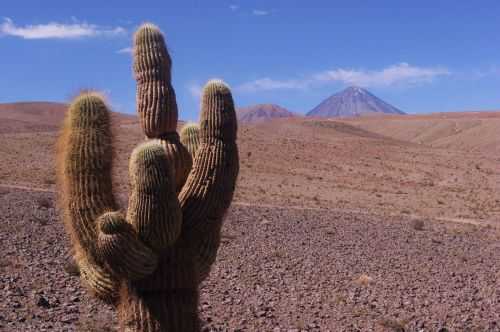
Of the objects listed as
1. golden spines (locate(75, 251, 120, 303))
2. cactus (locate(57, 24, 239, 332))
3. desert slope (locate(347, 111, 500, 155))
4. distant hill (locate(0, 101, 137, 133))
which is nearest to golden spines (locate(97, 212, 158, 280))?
cactus (locate(57, 24, 239, 332))

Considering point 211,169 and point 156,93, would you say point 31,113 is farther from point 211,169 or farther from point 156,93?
point 211,169

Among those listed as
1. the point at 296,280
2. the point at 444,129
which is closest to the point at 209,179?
the point at 296,280

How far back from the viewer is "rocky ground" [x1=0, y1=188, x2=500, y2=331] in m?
10.2

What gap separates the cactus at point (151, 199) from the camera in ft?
16.0

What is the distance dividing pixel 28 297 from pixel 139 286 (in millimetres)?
5769

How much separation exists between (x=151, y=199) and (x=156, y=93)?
0.92 meters

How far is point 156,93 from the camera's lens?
5.31 meters

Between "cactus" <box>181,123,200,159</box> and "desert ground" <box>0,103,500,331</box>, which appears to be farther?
"desert ground" <box>0,103,500,331</box>

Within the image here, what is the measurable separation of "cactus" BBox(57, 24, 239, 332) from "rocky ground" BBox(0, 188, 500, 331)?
4161 mm

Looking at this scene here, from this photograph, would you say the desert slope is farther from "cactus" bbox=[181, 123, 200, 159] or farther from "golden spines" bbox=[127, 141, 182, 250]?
"golden spines" bbox=[127, 141, 182, 250]

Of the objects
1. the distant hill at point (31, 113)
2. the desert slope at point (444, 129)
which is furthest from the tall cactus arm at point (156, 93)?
the desert slope at point (444, 129)

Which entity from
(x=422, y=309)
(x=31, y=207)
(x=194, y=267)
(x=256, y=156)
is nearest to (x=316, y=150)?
(x=256, y=156)

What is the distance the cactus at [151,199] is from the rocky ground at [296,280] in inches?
164

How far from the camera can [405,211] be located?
28.2 m
